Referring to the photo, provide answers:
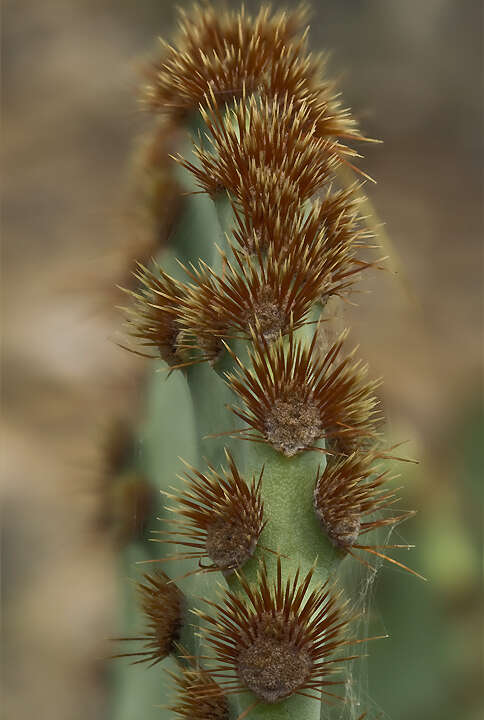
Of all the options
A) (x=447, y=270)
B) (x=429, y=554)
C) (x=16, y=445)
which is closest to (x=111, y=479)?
(x=429, y=554)

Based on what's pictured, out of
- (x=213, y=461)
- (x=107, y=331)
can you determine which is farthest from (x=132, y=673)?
(x=107, y=331)

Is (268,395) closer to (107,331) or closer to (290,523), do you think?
(290,523)

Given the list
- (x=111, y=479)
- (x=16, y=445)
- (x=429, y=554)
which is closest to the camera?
(x=111, y=479)

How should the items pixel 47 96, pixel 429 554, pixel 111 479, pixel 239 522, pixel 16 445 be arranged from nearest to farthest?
pixel 239 522 < pixel 111 479 < pixel 429 554 < pixel 16 445 < pixel 47 96

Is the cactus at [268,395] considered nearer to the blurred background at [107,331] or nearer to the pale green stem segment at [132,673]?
the pale green stem segment at [132,673]

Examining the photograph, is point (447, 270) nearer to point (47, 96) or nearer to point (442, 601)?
point (47, 96)

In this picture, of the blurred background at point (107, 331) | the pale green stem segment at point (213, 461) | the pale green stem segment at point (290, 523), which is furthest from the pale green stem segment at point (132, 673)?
the blurred background at point (107, 331)

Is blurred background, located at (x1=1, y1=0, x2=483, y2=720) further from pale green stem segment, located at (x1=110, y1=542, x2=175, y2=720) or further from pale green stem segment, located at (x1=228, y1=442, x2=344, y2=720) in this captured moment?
pale green stem segment, located at (x1=228, y1=442, x2=344, y2=720)
